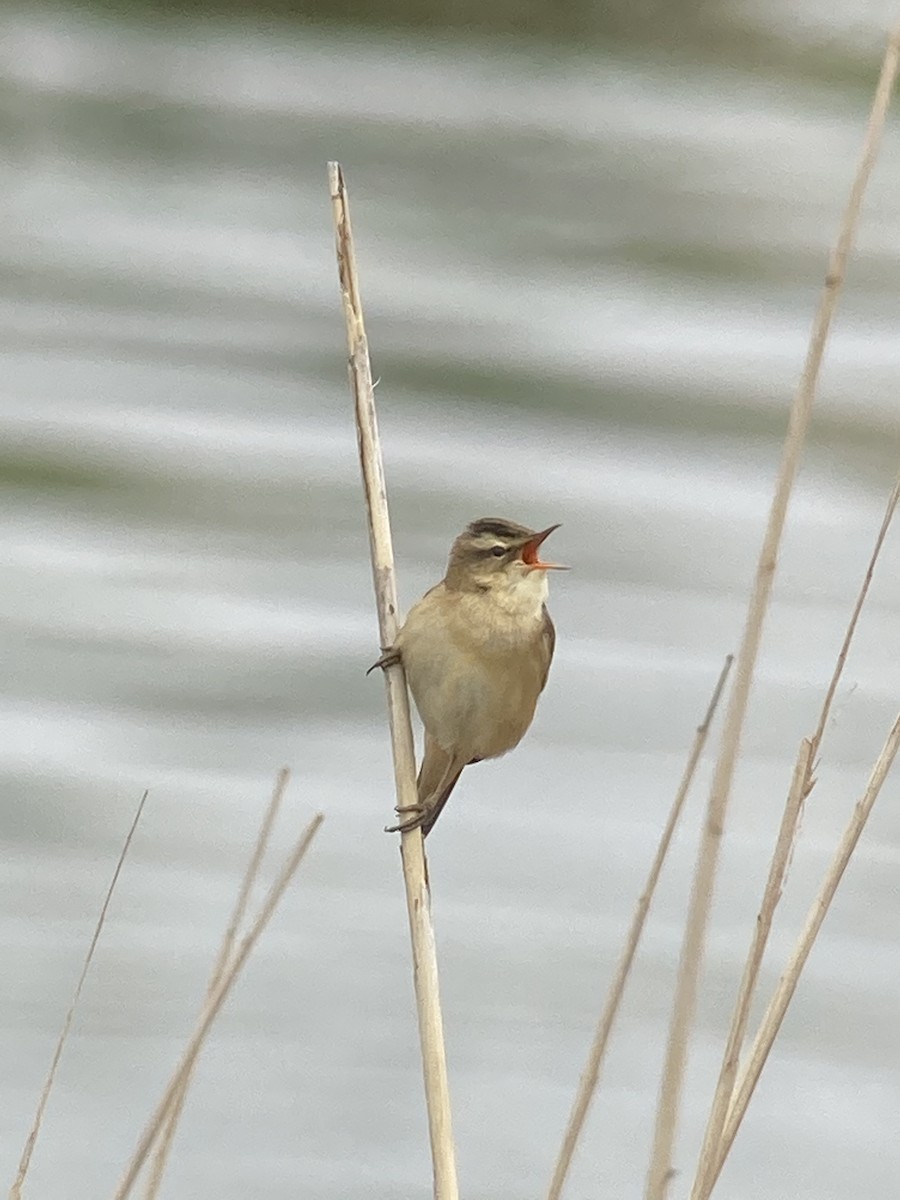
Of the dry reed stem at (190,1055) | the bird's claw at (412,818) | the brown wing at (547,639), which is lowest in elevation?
the dry reed stem at (190,1055)

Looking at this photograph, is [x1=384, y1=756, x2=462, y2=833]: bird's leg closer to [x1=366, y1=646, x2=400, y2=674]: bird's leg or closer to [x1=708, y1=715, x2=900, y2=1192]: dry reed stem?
[x1=366, y1=646, x2=400, y2=674]: bird's leg

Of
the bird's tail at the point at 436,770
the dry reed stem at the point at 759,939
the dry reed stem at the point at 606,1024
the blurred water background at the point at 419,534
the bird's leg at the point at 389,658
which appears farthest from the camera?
the blurred water background at the point at 419,534

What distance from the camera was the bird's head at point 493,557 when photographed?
3715mm

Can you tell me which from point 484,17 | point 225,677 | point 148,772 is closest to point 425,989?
point 148,772

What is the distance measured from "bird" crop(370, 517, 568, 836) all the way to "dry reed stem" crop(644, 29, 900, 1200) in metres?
0.99

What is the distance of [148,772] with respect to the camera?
303 inches

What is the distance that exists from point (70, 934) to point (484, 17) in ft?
22.0

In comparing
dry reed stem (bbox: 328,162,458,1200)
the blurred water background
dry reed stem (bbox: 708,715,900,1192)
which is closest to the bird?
dry reed stem (bbox: 328,162,458,1200)

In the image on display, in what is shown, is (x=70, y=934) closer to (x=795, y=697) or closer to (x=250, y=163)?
(x=795, y=697)

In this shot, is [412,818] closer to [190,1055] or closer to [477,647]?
[190,1055]

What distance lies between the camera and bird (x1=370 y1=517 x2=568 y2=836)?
364 cm

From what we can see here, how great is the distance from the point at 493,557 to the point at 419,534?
4.89 m

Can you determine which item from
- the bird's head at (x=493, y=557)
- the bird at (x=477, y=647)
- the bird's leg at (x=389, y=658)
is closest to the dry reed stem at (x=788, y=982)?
the bird's leg at (x=389, y=658)

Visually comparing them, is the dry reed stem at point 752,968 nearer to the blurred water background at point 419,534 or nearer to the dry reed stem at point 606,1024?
the dry reed stem at point 606,1024
